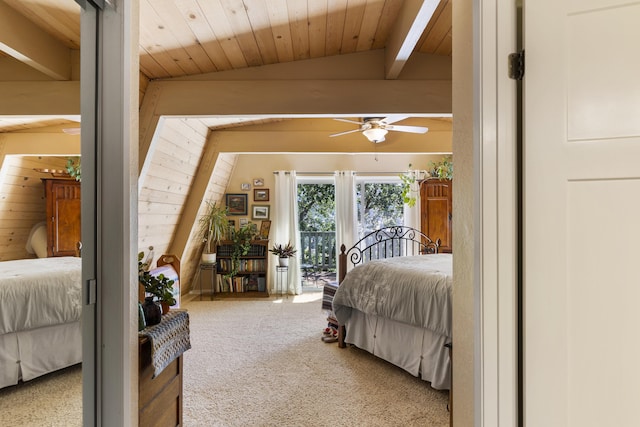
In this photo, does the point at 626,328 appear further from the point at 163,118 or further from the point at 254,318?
the point at 254,318

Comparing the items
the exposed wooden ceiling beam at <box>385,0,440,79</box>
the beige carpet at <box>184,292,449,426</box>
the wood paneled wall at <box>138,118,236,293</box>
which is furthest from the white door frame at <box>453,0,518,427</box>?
the wood paneled wall at <box>138,118,236,293</box>

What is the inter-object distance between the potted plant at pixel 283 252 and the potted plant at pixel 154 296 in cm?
376

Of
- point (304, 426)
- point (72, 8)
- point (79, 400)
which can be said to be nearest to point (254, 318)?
point (304, 426)

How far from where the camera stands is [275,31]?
2.18m

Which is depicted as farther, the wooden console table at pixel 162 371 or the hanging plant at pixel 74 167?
the wooden console table at pixel 162 371

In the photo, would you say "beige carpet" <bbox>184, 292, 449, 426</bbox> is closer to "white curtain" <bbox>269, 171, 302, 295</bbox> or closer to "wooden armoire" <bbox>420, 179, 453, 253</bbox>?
"white curtain" <bbox>269, 171, 302, 295</bbox>

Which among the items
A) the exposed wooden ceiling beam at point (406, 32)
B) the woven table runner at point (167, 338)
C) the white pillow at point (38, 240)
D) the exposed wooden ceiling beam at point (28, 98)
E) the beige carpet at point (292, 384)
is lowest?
the beige carpet at point (292, 384)

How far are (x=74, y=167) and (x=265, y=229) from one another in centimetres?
462

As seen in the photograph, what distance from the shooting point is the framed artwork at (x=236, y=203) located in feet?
18.8

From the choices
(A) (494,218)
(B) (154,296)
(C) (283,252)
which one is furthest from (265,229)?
(A) (494,218)

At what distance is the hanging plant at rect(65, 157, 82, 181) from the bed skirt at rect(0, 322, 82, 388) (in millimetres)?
449

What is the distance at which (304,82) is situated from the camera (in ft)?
8.50

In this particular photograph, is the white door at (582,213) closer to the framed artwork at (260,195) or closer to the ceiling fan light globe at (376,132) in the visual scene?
the ceiling fan light globe at (376,132)

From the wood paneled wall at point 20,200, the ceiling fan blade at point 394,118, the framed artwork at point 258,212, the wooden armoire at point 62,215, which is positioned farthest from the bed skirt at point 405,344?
the framed artwork at point 258,212
